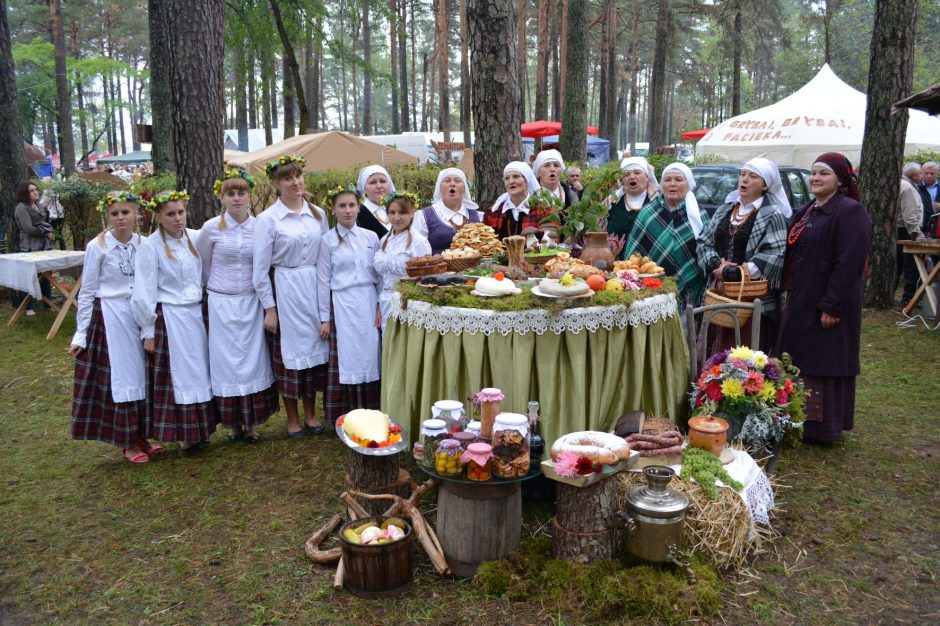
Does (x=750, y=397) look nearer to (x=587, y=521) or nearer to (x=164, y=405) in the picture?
(x=587, y=521)

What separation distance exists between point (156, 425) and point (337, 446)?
1.32 meters

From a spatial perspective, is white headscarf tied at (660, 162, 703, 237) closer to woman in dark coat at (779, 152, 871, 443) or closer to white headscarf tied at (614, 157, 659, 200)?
white headscarf tied at (614, 157, 659, 200)

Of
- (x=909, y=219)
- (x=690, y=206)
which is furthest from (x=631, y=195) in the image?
(x=909, y=219)

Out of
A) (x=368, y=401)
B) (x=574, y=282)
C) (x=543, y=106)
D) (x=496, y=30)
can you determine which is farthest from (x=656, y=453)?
(x=543, y=106)

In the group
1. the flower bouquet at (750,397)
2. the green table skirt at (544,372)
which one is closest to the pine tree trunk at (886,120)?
the flower bouquet at (750,397)

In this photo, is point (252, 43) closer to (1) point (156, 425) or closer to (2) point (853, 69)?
(1) point (156, 425)

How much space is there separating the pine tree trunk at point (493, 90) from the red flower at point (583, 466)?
14.4 feet

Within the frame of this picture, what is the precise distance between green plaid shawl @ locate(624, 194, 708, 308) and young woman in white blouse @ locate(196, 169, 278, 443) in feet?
10.0

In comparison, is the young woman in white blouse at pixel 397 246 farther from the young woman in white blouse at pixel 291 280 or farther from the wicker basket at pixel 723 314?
the wicker basket at pixel 723 314

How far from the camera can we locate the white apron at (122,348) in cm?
493

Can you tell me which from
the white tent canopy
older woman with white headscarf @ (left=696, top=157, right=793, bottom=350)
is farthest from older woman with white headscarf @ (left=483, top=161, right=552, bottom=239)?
the white tent canopy

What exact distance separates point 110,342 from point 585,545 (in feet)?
11.8

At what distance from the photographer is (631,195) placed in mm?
6020

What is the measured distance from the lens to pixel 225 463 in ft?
16.9
